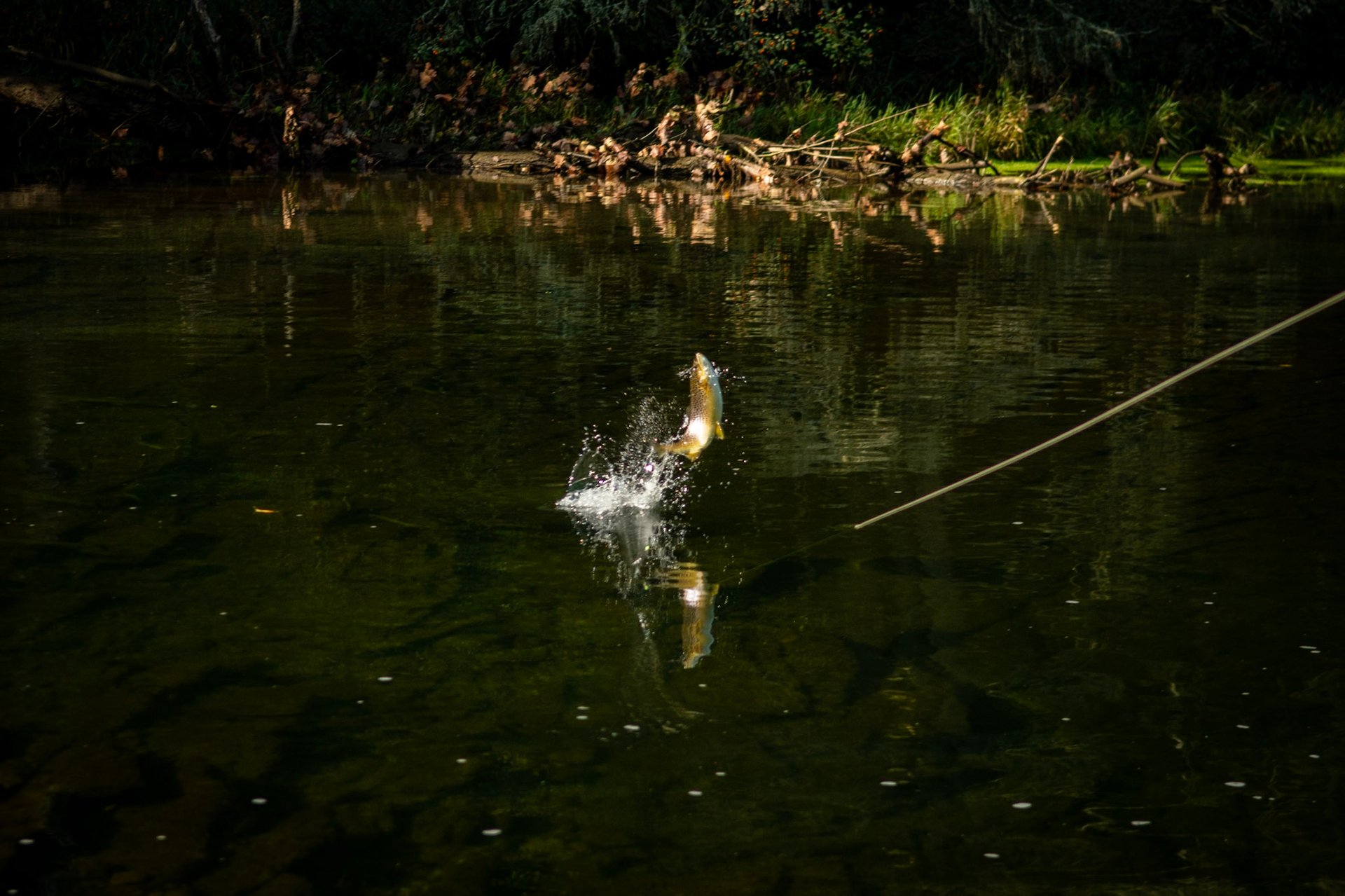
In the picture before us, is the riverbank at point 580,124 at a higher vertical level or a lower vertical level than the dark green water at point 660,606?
higher

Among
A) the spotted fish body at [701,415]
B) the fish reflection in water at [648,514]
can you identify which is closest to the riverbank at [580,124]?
the fish reflection in water at [648,514]

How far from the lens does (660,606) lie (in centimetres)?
574

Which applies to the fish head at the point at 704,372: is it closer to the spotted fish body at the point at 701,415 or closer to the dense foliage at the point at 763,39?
the spotted fish body at the point at 701,415

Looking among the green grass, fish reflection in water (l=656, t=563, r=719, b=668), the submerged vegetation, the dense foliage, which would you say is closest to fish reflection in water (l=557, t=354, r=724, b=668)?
fish reflection in water (l=656, t=563, r=719, b=668)

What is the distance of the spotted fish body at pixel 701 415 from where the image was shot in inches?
249

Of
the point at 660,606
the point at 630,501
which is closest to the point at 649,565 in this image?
the point at 660,606

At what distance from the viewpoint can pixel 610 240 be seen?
16.6 metres

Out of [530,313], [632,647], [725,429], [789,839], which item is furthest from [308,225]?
[789,839]

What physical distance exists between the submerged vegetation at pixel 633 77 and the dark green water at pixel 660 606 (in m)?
14.3

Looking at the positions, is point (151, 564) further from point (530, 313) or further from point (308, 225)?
point (308, 225)

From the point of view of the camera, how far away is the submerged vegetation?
84.9 ft

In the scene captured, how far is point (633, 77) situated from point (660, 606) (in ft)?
84.8

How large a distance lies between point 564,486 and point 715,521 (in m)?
0.76

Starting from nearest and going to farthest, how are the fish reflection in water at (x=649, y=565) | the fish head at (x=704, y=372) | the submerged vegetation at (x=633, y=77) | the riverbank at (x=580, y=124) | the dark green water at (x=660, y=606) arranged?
the dark green water at (x=660, y=606)
the fish reflection in water at (x=649, y=565)
the fish head at (x=704, y=372)
the riverbank at (x=580, y=124)
the submerged vegetation at (x=633, y=77)
